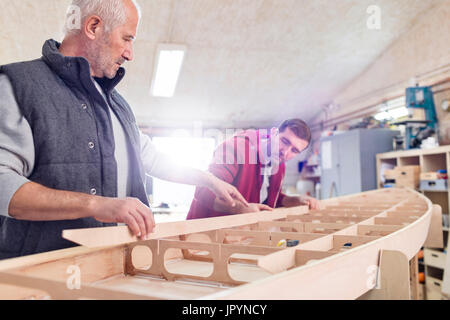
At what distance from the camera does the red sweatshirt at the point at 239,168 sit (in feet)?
7.43

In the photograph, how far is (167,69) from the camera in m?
5.86

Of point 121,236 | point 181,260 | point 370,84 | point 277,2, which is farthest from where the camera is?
point 370,84

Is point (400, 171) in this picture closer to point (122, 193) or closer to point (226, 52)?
point (226, 52)

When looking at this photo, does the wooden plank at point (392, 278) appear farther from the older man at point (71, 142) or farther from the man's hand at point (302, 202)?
the man's hand at point (302, 202)

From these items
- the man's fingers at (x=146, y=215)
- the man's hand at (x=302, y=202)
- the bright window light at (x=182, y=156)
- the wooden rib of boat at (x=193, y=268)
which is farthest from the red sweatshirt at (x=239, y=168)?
the bright window light at (x=182, y=156)

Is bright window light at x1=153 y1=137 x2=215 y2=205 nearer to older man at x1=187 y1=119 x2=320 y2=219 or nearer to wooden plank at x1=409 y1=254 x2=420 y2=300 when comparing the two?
older man at x1=187 y1=119 x2=320 y2=219

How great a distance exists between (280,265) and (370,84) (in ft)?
20.4

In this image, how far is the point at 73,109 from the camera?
1152 mm

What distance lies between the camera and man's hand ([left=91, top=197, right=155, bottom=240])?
922 millimetres

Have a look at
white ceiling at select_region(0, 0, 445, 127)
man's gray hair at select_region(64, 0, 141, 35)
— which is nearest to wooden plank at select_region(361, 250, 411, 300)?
man's gray hair at select_region(64, 0, 141, 35)

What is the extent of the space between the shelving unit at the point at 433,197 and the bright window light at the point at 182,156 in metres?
3.86

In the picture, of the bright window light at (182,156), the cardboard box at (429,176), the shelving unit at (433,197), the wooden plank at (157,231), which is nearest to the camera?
the wooden plank at (157,231)

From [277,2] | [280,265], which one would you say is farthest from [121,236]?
[277,2]

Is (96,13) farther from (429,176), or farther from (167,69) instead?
(167,69)
